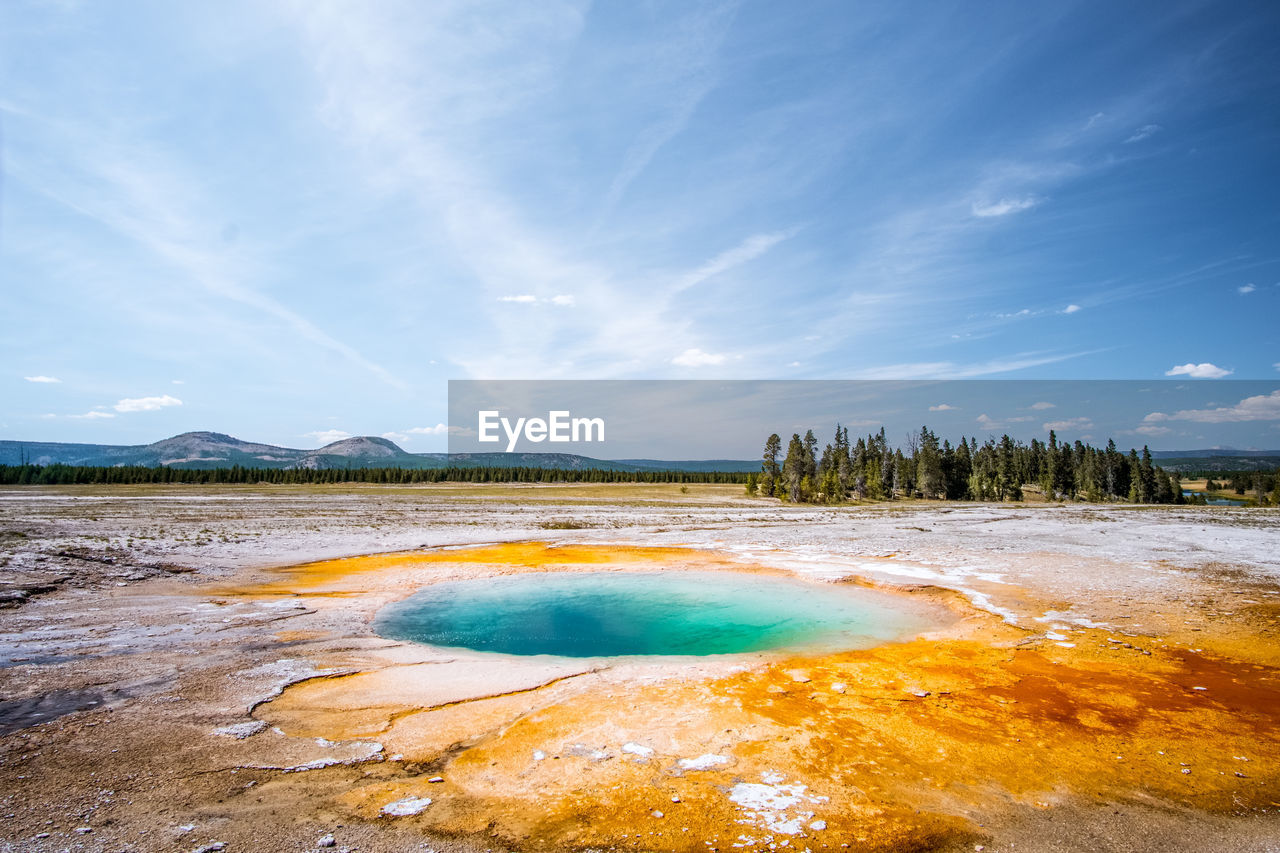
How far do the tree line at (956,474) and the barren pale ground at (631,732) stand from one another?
214 feet

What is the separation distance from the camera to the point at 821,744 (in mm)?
6652

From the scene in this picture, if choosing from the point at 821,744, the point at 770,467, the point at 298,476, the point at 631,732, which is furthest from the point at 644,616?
the point at 298,476

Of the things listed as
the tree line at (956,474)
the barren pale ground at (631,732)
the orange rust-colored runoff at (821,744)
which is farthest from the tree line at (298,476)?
the orange rust-colored runoff at (821,744)

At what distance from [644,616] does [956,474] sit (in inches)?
3554

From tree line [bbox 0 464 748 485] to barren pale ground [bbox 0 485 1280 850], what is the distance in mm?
120785

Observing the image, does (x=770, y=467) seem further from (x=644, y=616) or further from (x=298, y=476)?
(x=298, y=476)

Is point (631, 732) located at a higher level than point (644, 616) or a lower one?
higher

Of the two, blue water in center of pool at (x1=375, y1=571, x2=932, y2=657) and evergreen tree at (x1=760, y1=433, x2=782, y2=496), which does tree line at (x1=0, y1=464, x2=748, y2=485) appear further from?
blue water in center of pool at (x1=375, y1=571, x2=932, y2=657)

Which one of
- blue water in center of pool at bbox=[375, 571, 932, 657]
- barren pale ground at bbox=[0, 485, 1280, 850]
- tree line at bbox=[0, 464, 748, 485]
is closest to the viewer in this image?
barren pale ground at bbox=[0, 485, 1280, 850]

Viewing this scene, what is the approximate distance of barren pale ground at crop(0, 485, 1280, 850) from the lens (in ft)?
16.2

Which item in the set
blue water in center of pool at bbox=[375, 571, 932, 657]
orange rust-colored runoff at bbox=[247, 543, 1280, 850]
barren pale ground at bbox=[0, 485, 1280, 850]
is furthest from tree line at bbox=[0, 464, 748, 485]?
orange rust-colored runoff at bbox=[247, 543, 1280, 850]

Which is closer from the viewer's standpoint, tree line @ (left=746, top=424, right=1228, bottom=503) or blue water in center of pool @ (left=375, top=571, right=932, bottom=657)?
blue water in center of pool @ (left=375, top=571, right=932, bottom=657)

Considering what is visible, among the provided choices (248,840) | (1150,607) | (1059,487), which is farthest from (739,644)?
(1059,487)

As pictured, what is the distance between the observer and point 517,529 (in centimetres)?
3138
